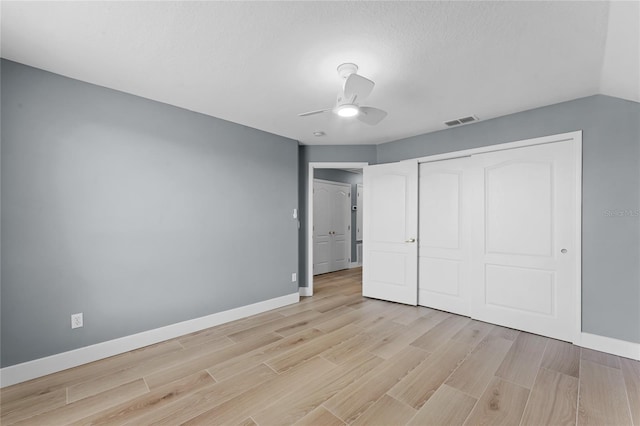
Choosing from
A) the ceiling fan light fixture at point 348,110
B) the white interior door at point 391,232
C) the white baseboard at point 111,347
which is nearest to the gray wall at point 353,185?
the white interior door at point 391,232

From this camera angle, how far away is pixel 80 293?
97.1 inches

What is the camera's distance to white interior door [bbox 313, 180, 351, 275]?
6.31 meters

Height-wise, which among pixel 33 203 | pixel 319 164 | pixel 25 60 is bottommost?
pixel 33 203

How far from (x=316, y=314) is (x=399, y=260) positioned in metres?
1.47

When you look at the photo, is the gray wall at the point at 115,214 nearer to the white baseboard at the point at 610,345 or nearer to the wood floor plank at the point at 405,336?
the wood floor plank at the point at 405,336

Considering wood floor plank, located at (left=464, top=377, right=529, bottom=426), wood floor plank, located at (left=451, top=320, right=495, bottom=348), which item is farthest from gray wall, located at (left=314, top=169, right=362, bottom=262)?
wood floor plank, located at (left=464, top=377, right=529, bottom=426)

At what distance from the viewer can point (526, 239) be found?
3.17 m

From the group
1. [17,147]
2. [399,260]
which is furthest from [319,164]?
[17,147]

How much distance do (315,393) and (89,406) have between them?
1552mm

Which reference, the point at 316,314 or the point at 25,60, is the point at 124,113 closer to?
the point at 25,60

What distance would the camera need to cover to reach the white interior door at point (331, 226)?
20.7ft

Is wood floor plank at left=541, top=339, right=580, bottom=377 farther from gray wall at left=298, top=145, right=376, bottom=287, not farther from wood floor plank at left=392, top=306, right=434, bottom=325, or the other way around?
gray wall at left=298, top=145, right=376, bottom=287

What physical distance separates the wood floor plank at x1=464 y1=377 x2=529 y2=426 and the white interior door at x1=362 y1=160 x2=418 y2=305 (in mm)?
1917

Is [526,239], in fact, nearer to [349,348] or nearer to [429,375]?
[429,375]
